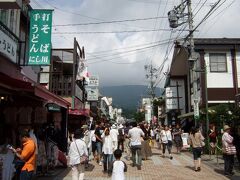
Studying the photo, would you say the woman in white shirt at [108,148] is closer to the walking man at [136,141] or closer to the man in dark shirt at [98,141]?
the walking man at [136,141]

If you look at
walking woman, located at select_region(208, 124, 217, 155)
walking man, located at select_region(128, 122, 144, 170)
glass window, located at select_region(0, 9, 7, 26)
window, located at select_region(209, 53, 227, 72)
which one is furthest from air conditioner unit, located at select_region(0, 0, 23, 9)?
window, located at select_region(209, 53, 227, 72)

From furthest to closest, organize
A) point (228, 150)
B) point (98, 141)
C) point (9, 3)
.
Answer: point (98, 141), point (228, 150), point (9, 3)

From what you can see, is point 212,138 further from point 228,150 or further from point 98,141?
point 98,141

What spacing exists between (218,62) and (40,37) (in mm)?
16319

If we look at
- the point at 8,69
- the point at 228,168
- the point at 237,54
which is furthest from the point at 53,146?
the point at 237,54

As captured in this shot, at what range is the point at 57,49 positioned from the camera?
2942 cm

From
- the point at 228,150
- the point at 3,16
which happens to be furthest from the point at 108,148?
the point at 3,16

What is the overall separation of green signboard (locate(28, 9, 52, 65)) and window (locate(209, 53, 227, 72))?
1575 centimetres

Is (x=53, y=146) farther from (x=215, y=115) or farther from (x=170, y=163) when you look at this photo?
(x=215, y=115)

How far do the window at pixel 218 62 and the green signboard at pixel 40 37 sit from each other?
15.7 metres

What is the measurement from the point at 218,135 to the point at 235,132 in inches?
244

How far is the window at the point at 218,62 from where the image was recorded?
25375 mm

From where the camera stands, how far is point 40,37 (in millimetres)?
13062

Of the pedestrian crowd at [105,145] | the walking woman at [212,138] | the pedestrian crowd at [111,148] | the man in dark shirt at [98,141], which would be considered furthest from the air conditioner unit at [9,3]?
the walking woman at [212,138]
